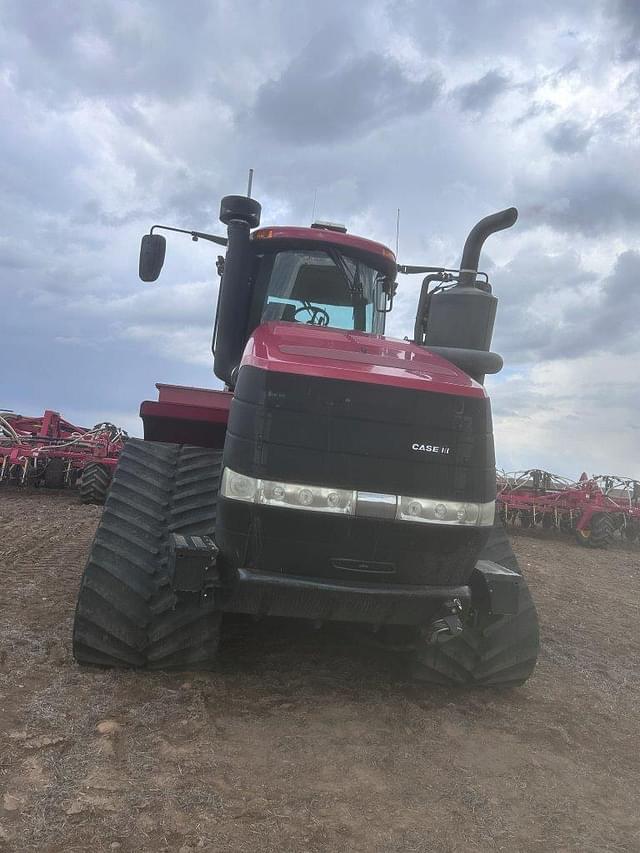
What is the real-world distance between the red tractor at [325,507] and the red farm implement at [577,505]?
38.7 ft

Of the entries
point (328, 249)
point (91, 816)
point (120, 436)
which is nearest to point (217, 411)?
point (328, 249)

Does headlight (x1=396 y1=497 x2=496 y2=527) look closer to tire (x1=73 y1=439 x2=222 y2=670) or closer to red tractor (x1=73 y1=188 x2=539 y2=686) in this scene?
red tractor (x1=73 y1=188 x2=539 y2=686)

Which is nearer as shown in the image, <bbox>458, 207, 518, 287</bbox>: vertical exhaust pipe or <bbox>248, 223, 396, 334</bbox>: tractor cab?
<bbox>458, 207, 518, 287</bbox>: vertical exhaust pipe

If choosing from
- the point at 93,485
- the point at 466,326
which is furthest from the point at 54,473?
the point at 466,326

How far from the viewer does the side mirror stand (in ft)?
15.8

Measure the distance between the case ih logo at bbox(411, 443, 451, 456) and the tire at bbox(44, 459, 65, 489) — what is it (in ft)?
39.9

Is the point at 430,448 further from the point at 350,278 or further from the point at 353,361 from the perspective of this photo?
the point at 350,278

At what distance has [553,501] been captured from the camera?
15.4 m

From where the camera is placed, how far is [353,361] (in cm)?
325

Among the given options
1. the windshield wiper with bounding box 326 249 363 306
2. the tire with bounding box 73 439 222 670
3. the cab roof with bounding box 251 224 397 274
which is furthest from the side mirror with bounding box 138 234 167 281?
the tire with bounding box 73 439 222 670

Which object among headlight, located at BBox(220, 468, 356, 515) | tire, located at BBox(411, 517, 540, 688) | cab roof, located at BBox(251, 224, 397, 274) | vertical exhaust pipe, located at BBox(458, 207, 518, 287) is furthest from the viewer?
cab roof, located at BBox(251, 224, 397, 274)

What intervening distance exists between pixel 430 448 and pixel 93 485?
10245mm

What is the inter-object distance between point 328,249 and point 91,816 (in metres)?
3.53

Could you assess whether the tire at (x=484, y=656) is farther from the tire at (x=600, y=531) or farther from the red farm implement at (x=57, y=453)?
the tire at (x=600, y=531)
